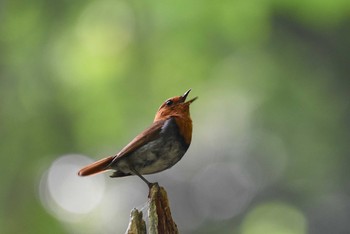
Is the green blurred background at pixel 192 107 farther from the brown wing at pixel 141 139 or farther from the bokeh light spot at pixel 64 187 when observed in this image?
the brown wing at pixel 141 139

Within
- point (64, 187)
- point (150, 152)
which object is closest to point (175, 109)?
point (150, 152)

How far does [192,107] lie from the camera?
23.6ft

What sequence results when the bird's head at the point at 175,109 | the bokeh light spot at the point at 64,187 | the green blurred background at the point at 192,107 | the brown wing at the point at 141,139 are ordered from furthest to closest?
the bokeh light spot at the point at 64,187 < the green blurred background at the point at 192,107 < the bird's head at the point at 175,109 < the brown wing at the point at 141,139

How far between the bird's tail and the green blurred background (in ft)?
7.20

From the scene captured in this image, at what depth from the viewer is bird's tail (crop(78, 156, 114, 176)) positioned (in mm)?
2822

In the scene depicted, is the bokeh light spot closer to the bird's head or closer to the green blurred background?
the green blurred background

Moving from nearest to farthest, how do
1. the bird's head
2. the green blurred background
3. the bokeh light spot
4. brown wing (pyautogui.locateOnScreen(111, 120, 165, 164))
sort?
brown wing (pyautogui.locateOnScreen(111, 120, 165, 164)) → the bird's head → the green blurred background → the bokeh light spot

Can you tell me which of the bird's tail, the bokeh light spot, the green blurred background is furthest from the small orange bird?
the bokeh light spot

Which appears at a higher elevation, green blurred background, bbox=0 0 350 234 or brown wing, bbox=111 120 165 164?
green blurred background, bbox=0 0 350 234

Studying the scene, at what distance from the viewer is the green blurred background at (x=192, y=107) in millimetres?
5477

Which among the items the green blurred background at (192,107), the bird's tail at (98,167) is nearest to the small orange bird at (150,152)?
the bird's tail at (98,167)

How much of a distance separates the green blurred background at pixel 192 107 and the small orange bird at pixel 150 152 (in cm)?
218

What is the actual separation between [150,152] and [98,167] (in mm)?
190

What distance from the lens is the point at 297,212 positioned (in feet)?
21.4
